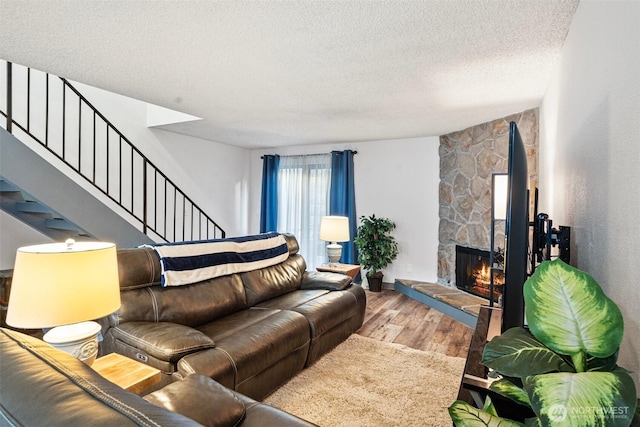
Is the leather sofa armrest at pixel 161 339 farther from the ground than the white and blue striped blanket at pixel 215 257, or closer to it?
closer to it

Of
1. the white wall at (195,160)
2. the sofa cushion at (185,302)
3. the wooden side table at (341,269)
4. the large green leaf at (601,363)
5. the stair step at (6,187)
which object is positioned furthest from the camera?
the white wall at (195,160)

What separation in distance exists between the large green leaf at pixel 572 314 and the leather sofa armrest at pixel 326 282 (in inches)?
113

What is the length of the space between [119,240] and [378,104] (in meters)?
3.11

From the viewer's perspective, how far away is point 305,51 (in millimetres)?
2328

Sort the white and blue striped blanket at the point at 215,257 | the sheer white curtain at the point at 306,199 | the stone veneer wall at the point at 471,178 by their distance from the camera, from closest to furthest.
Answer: the white and blue striped blanket at the point at 215,257
the stone veneer wall at the point at 471,178
the sheer white curtain at the point at 306,199

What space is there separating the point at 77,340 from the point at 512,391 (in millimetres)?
1617

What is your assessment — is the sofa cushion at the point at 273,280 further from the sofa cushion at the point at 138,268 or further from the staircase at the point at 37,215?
the staircase at the point at 37,215

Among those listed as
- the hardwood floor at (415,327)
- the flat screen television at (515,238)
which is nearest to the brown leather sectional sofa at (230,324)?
the hardwood floor at (415,327)

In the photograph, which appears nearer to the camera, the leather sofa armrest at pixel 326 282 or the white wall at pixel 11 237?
the leather sofa armrest at pixel 326 282

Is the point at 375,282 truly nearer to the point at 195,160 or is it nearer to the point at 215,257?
the point at 215,257

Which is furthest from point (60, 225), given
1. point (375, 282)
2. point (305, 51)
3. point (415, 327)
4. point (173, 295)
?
point (375, 282)

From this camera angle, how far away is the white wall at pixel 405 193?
5121 millimetres

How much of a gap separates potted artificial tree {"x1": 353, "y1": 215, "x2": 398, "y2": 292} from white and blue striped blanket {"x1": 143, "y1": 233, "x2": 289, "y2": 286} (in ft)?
5.84

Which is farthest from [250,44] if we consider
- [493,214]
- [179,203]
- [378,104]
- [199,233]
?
[199,233]
